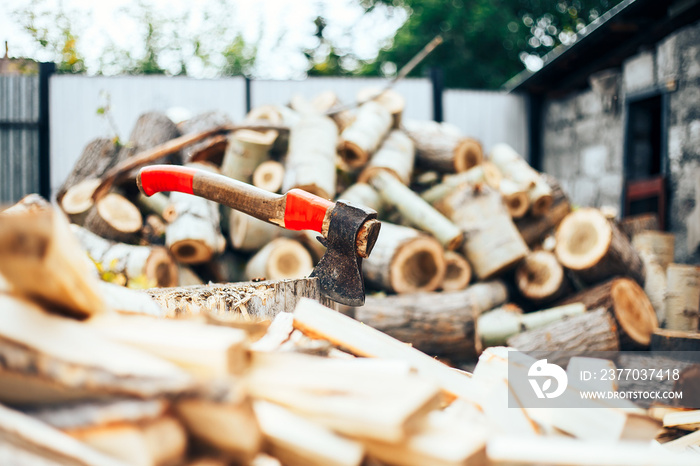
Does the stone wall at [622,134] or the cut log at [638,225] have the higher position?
the stone wall at [622,134]

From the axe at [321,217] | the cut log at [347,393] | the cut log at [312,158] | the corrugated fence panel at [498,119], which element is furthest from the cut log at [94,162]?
the corrugated fence panel at [498,119]

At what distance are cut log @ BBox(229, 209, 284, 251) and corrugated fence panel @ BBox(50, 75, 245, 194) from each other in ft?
14.0

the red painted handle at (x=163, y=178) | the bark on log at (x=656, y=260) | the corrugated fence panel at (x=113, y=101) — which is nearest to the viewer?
the red painted handle at (x=163, y=178)

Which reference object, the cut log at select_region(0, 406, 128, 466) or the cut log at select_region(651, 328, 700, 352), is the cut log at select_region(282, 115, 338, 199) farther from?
the cut log at select_region(0, 406, 128, 466)

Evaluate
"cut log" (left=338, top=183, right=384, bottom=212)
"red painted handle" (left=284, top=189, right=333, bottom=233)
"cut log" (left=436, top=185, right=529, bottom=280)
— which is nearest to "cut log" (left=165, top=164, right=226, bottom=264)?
"cut log" (left=338, top=183, right=384, bottom=212)

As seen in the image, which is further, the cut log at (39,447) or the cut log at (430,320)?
the cut log at (430,320)

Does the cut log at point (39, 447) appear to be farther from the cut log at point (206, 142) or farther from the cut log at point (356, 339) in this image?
the cut log at point (206, 142)

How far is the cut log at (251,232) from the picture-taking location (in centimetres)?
501

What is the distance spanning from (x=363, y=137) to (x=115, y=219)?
2.61 m

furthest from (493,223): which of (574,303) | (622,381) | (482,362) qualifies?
(482,362)

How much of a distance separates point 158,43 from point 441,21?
33.7 feet

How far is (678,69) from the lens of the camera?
6020 mm

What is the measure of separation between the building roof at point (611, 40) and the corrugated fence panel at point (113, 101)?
203 inches

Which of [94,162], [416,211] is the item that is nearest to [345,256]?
[416,211]
